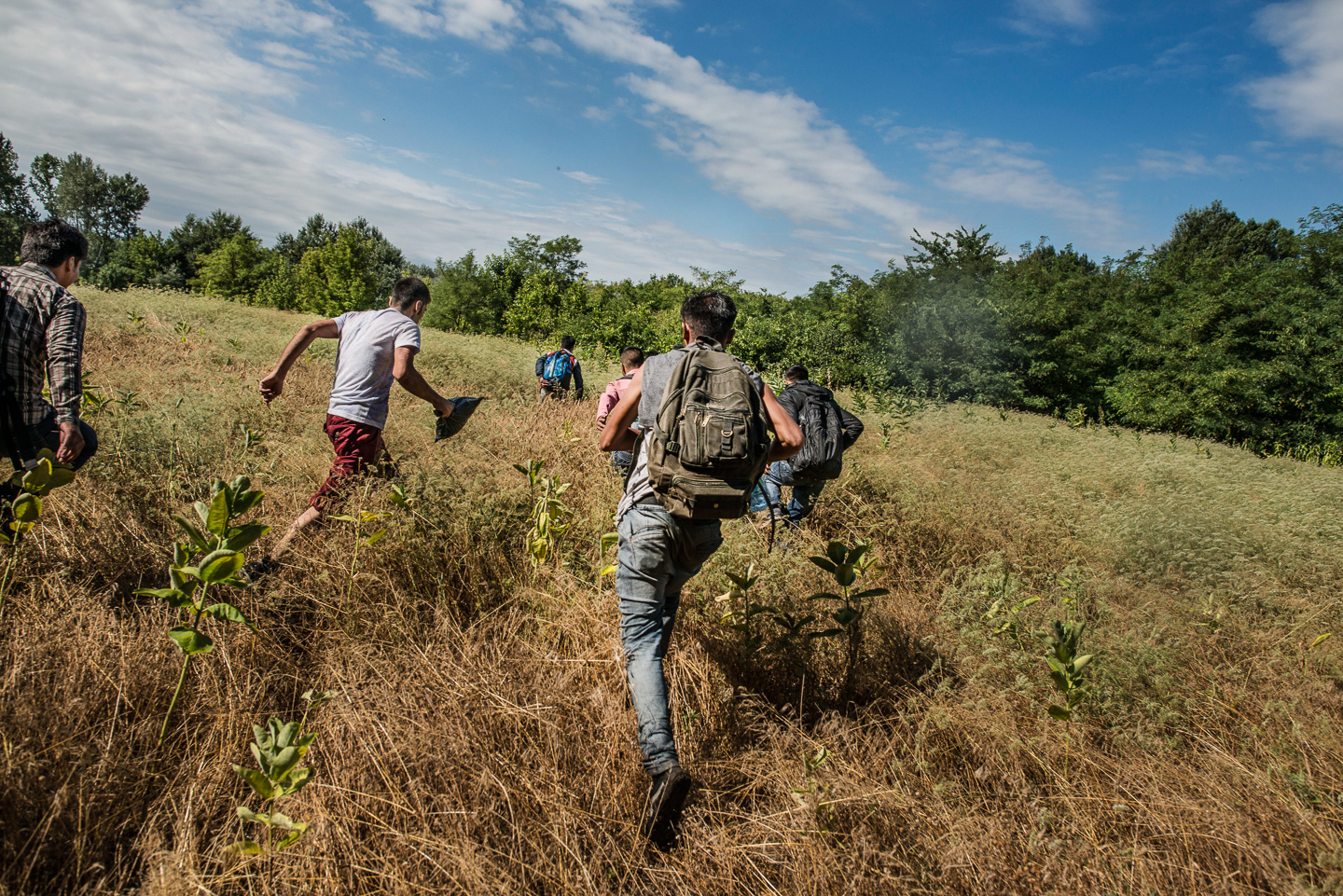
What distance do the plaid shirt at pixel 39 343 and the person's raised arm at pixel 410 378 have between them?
129cm

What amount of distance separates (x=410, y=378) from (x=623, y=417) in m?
1.66

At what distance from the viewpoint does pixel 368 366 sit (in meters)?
Answer: 3.48

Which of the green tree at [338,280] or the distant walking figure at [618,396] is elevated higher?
the green tree at [338,280]

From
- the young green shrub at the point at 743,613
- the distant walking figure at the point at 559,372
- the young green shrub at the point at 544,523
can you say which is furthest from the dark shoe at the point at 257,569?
the distant walking figure at the point at 559,372

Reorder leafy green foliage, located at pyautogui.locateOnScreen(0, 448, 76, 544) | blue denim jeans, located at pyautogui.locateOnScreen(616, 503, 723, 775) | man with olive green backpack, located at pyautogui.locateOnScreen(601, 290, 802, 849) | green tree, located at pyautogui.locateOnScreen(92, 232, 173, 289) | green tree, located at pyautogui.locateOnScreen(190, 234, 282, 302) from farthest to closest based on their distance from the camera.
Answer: green tree, located at pyautogui.locateOnScreen(92, 232, 173, 289) < green tree, located at pyautogui.locateOnScreen(190, 234, 282, 302) < blue denim jeans, located at pyautogui.locateOnScreen(616, 503, 723, 775) < man with olive green backpack, located at pyautogui.locateOnScreen(601, 290, 802, 849) < leafy green foliage, located at pyautogui.locateOnScreen(0, 448, 76, 544)

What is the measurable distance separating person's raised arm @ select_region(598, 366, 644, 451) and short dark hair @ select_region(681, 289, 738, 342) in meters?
0.29

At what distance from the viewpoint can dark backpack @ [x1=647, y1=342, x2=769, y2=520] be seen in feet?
6.85

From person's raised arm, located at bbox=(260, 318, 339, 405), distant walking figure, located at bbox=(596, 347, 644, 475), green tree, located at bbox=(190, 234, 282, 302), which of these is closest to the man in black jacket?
distant walking figure, located at bbox=(596, 347, 644, 475)

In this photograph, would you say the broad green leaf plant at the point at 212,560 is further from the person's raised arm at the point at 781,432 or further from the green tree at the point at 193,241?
the green tree at the point at 193,241

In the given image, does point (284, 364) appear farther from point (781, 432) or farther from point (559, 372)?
point (559, 372)

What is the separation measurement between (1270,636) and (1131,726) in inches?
67.2

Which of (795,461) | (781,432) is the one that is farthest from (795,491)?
(781,432)

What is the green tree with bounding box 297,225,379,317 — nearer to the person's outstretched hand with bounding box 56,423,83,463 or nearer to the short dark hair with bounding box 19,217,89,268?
the short dark hair with bounding box 19,217,89,268

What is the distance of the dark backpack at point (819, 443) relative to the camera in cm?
480
